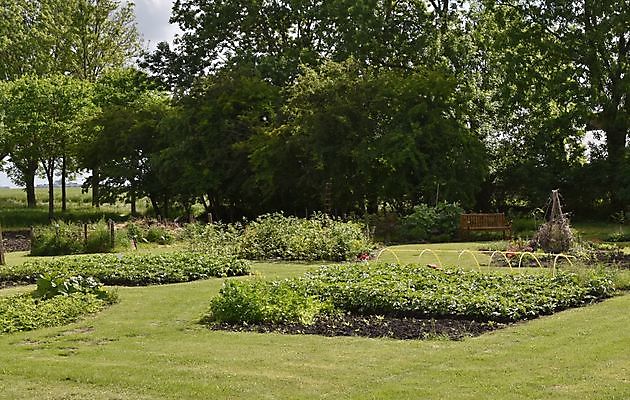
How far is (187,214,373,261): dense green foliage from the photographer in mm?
17844

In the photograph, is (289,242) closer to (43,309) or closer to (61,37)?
(43,309)

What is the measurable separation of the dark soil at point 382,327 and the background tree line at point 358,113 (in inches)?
681

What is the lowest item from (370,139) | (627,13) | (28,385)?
(28,385)

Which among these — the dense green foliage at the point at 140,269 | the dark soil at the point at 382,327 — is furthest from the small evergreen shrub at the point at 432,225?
the dark soil at the point at 382,327

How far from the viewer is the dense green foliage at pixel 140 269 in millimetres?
14023

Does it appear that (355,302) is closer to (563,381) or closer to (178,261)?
(563,381)

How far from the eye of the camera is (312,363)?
282 inches

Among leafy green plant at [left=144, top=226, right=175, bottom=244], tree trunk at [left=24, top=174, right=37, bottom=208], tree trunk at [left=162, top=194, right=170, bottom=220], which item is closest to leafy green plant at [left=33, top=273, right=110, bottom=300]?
leafy green plant at [left=144, top=226, right=175, bottom=244]

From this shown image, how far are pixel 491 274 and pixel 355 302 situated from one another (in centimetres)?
313

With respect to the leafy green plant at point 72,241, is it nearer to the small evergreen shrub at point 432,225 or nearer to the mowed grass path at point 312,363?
the small evergreen shrub at point 432,225

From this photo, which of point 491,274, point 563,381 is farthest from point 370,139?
point 563,381

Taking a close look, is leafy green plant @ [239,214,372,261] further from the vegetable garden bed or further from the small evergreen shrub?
the vegetable garden bed

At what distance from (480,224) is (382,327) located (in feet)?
50.4

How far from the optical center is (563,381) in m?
6.29
